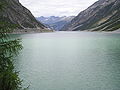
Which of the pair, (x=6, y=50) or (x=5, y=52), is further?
(x=6, y=50)

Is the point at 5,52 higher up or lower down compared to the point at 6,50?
lower down

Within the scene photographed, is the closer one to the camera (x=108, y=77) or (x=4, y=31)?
(x=4, y=31)

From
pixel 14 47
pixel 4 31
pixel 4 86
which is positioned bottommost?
pixel 4 86

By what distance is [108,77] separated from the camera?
45.8 meters

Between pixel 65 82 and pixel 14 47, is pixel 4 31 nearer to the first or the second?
pixel 14 47

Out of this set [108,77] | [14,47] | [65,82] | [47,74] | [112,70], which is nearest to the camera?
[14,47]

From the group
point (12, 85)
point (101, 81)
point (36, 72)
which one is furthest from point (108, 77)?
point (12, 85)

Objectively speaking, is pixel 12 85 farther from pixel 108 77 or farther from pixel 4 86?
pixel 108 77

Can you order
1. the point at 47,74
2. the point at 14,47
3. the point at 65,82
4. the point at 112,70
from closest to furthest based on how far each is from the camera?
the point at 14,47
the point at 65,82
the point at 47,74
the point at 112,70

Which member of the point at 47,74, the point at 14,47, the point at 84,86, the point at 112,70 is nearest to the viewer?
the point at 14,47

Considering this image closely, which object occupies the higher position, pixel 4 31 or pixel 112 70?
pixel 4 31

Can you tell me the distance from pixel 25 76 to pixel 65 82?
32.3 feet

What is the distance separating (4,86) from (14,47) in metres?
3.53

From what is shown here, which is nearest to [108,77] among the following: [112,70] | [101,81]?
[101,81]
